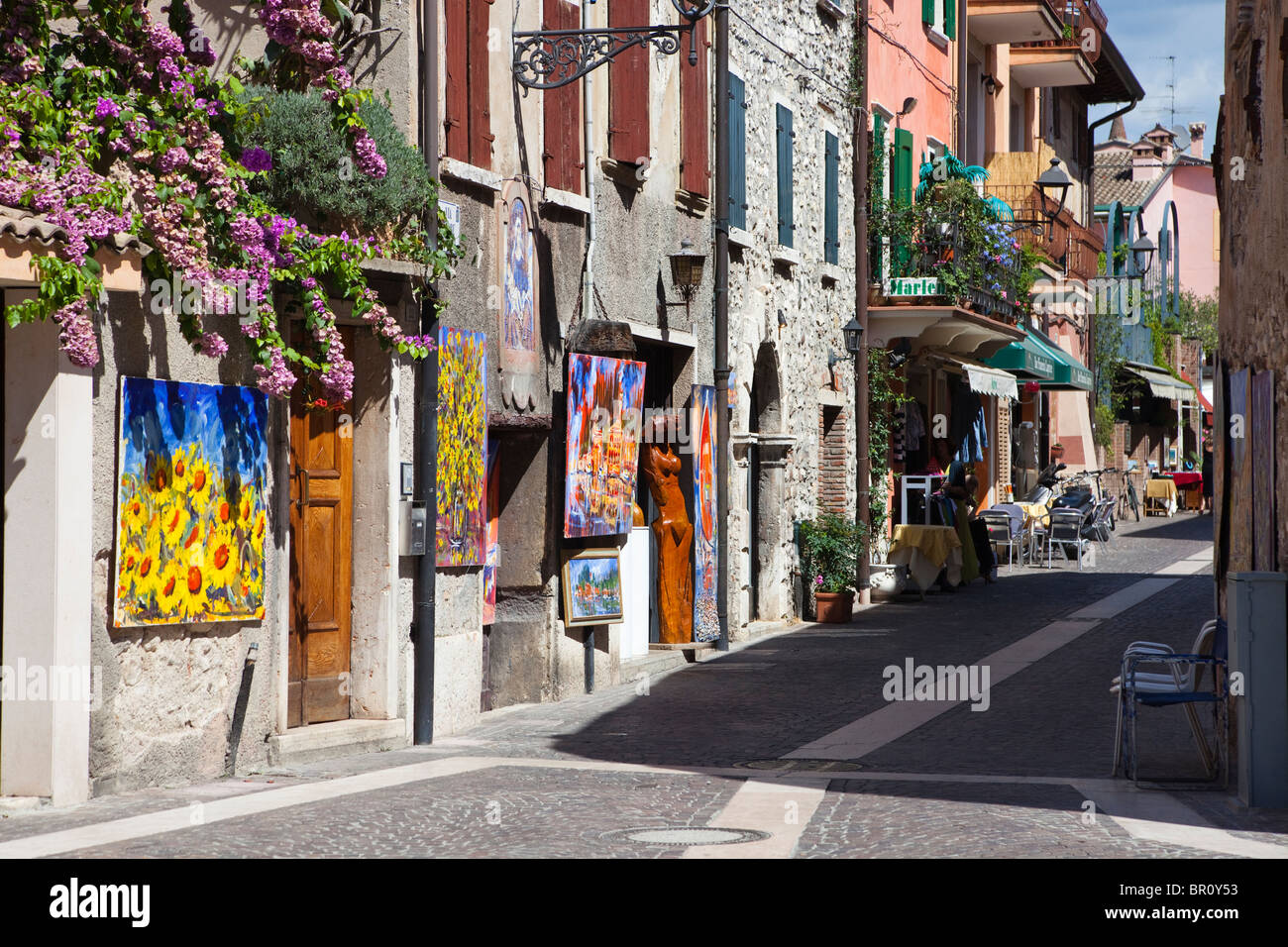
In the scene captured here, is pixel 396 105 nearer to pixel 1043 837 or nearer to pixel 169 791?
pixel 169 791

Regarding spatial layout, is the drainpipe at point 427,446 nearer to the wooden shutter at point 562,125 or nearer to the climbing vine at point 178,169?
the climbing vine at point 178,169

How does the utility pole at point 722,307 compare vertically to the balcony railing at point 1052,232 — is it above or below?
below

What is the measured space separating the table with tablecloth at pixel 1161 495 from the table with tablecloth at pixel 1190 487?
1855mm

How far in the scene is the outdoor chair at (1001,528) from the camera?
2582 centimetres

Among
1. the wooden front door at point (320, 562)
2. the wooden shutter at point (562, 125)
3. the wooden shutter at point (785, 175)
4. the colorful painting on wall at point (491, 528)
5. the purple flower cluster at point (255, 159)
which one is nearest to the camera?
the purple flower cluster at point (255, 159)

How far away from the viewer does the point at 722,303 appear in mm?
16578

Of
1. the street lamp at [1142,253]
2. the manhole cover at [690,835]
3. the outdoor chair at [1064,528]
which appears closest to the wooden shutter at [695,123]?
the manhole cover at [690,835]

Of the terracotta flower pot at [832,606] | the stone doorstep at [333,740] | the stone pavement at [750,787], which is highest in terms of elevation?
the terracotta flower pot at [832,606]

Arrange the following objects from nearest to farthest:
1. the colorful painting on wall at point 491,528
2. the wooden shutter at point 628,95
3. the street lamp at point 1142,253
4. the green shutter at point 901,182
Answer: the colorful painting on wall at point 491,528
the wooden shutter at point 628,95
the green shutter at point 901,182
the street lamp at point 1142,253

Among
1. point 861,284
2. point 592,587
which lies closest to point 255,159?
point 592,587

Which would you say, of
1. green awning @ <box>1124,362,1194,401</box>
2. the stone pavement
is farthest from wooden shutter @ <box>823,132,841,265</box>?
green awning @ <box>1124,362,1194,401</box>

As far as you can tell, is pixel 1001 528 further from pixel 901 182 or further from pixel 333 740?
pixel 333 740

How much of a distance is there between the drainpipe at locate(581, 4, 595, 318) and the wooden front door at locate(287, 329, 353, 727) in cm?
337

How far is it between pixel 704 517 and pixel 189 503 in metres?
7.70
